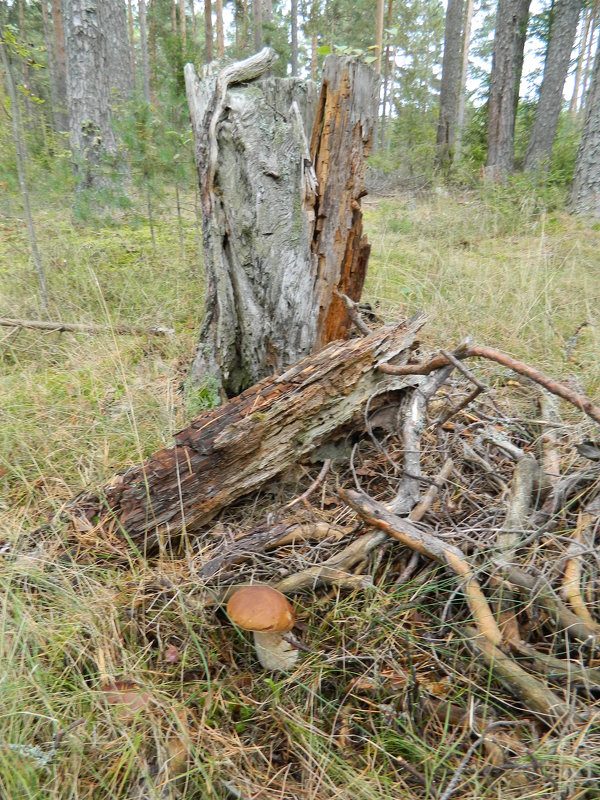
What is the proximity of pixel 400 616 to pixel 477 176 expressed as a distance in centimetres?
824

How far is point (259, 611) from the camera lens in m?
1.34

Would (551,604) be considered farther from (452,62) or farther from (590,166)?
(452,62)

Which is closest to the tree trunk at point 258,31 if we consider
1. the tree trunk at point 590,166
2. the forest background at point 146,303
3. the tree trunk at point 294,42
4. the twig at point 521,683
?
the tree trunk at point 294,42

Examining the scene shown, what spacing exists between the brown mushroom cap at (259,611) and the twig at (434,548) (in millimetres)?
430

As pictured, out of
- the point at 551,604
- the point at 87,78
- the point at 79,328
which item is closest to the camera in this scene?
the point at 551,604

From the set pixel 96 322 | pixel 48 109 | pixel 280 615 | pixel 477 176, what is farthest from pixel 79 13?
pixel 48 109

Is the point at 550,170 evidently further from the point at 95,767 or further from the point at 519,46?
the point at 95,767

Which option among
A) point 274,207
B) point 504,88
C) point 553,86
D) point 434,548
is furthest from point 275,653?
point 553,86

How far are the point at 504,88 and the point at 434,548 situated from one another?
29.3 ft

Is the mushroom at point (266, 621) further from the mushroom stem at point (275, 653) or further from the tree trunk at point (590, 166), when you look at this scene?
the tree trunk at point (590, 166)

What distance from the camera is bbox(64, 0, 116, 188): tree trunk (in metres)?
5.63

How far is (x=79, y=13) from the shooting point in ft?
18.4

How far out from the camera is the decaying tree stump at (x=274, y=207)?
2.21 meters

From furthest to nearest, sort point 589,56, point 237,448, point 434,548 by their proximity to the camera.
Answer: point 589,56 < point 237,448 < point 434,548
